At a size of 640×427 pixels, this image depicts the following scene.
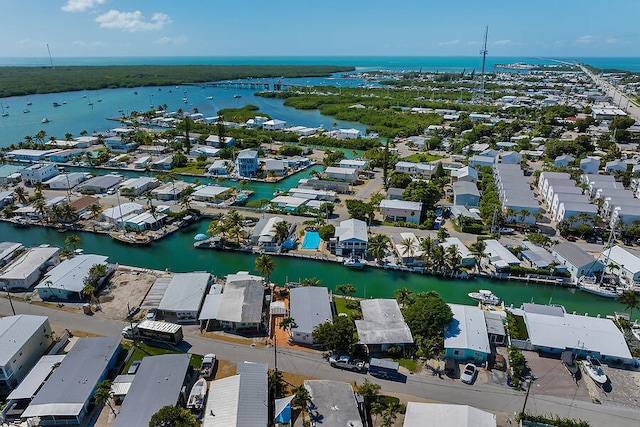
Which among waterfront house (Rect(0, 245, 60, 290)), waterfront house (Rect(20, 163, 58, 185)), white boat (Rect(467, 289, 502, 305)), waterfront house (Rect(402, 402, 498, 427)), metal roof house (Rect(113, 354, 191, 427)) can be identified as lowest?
white boat (Rect(467, 289, 502, 305))

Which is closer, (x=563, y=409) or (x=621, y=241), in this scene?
(x=563, y=409)

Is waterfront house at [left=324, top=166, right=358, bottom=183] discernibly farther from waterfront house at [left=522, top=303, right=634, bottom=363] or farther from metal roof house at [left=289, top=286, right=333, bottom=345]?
waterfront house at [left=522, top=303, right=634, bottom=363]

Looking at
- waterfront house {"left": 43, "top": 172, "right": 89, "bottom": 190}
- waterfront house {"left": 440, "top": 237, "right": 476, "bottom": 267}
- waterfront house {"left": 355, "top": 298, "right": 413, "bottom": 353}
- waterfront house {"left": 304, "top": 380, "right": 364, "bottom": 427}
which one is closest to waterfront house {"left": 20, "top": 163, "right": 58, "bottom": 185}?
waterfront house {"left": 43, "top": 172, "right": 89, "bottom": 190}

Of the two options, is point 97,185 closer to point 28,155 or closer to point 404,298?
point 28,155

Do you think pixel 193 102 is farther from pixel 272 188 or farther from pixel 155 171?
pixel 272 188

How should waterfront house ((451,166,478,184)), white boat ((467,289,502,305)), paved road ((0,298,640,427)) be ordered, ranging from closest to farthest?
paved road ((0,298,640,427)) → white boat ((467,289,502,305)) → waterfront house ((451,166,478,184))

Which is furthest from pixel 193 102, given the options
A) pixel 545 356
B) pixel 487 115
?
pixel 545 356
